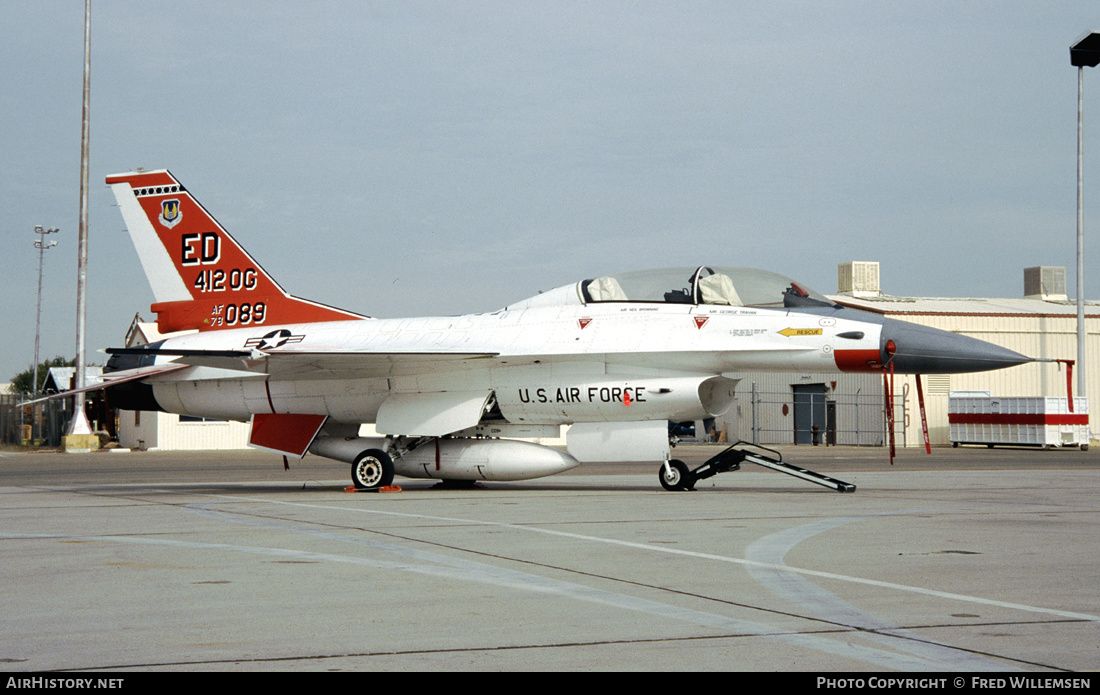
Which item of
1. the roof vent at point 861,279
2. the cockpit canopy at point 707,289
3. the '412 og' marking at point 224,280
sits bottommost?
the cockpit canopy at point 707,289

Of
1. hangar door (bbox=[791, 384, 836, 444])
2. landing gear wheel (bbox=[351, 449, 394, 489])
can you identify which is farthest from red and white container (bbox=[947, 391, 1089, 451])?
landing gear wheel (bbox=[351, 449, 394, 489])

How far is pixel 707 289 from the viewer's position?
47.8 feet

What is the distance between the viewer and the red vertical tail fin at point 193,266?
17438mm

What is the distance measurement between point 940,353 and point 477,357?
6140 millimetres

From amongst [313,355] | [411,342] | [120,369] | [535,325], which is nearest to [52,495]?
[120,369]

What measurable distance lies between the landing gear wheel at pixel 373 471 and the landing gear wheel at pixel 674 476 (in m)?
3.92

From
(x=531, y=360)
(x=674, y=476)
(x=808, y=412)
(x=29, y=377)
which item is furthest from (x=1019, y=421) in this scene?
(x=29, y=377)

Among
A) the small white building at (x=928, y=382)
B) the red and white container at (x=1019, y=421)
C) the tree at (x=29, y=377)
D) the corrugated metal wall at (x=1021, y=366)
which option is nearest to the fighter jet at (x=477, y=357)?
the small white building at (x=928, y=382)

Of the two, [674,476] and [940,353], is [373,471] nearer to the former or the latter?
[674,476]

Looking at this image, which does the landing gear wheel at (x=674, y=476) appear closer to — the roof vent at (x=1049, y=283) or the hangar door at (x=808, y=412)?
the hangar door at (x=808, y=412)

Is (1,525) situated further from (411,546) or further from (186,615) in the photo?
(186,615)

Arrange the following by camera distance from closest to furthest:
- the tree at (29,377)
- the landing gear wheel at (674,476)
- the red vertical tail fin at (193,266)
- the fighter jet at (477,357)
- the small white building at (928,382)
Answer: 1. the fighter jet at (477,357)
2. the landing gear wheel at (674,476)
3. the red vertical tail fin at (193,266)
4. the small white building at (928,382)
5. the tree at (29,377)

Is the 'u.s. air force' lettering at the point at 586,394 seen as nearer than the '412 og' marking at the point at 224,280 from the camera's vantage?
Yes

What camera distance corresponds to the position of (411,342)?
52.0 feet
